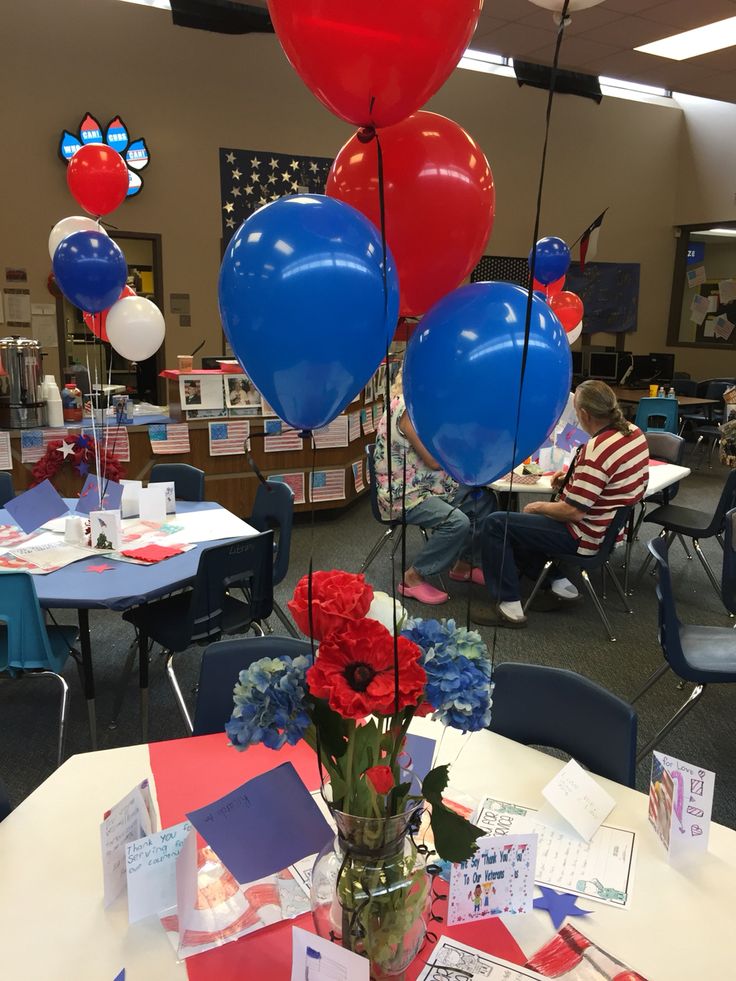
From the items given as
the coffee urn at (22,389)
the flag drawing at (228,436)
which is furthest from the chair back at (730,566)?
the coffee urn at (22,389)

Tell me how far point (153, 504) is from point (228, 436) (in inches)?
79.6

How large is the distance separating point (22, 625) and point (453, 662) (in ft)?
6.12

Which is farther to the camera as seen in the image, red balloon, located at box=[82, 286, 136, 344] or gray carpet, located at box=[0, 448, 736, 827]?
red balloon, located at box=[82, 286, 136, 344]

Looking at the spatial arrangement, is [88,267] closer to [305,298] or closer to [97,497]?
[97,497]

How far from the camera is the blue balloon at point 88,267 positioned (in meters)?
3.34

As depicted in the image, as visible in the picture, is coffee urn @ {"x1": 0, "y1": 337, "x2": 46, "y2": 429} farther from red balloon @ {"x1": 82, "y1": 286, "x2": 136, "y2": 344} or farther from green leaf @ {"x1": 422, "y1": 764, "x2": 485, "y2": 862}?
green leaf @ {"x1": 422, "y1": 764, "x2": 485, "y2": 862}

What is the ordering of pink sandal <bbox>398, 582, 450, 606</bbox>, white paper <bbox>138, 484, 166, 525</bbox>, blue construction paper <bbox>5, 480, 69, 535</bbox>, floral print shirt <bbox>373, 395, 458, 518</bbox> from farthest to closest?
pink sandal <bbox>398, 582, 450, 606</bbox>
floral print shirt <bbox>373, 395, 458, 518</bbox>
white paper <bbox>138, 484, 166, 525</bbox>
blue construction paper <bbox>5, 480, 69, 535</bbox>

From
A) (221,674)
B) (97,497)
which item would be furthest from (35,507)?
(221,674)

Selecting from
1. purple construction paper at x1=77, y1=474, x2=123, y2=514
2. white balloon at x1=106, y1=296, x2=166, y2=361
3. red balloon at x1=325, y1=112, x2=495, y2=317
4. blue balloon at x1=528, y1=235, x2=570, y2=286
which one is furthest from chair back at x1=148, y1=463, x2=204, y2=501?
red balloon at x1=325, y1=112, x2=495, y2=317

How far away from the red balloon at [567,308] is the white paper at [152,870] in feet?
13.7

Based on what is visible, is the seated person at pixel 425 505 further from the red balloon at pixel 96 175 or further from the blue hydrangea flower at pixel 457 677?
the blue hydrangea flower at pixel 457 677

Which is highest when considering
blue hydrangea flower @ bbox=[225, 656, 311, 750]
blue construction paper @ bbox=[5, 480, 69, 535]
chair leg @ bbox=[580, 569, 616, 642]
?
blue hydrangea flower @ bbox=[225, 656, 311, 750]

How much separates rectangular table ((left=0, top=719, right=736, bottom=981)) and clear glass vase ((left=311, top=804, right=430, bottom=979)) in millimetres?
159

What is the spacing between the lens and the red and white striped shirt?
352cm
